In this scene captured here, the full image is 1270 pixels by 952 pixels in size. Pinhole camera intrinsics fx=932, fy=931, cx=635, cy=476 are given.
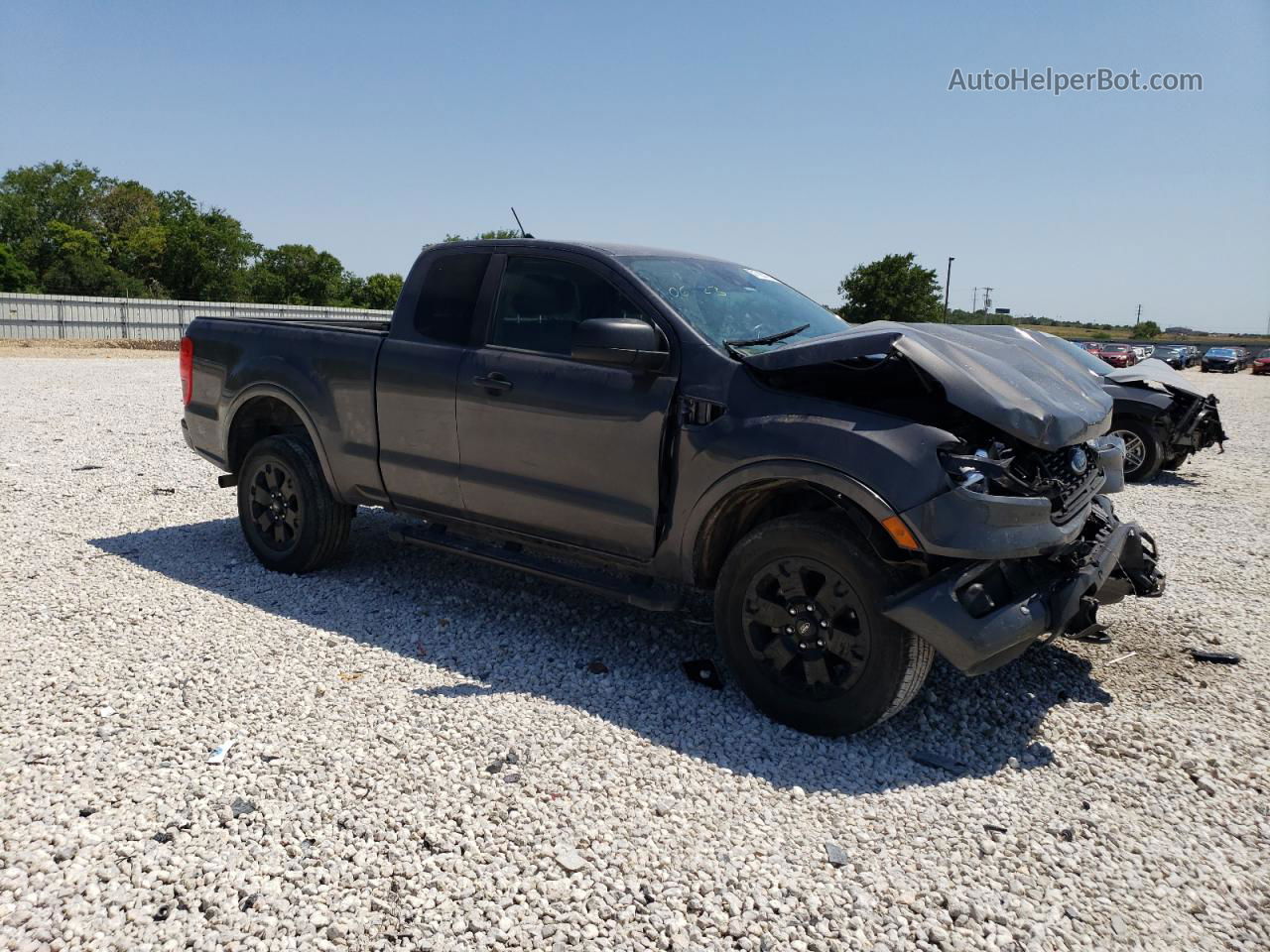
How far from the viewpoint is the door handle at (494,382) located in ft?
15.1

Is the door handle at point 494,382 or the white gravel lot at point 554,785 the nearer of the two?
the white gravel lot at point 554,785

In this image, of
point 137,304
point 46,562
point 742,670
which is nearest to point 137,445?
point 46,562

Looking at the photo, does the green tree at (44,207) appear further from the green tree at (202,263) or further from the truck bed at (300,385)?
the truck bed at (300,385)

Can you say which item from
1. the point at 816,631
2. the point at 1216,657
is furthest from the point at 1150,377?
the point at 816,631

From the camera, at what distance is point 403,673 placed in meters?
4.34

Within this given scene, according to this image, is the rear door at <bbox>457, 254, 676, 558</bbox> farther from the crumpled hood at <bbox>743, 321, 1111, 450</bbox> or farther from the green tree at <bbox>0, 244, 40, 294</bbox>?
the green tree at <bbox>0, 244, 40, 294</bbox>

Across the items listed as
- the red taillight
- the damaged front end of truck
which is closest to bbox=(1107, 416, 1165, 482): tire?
the damaged front end of truck

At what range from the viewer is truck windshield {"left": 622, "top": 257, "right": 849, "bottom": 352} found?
4.32 metres

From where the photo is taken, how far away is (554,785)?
11.1 ft

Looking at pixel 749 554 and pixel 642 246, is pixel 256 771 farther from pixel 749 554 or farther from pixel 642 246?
pixel 642 246

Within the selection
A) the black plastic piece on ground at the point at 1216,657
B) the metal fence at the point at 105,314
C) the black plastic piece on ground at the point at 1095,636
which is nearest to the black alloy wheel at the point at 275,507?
the black plastic piece on ground at the point at 1095,636

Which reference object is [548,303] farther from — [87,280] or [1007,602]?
[87,280]

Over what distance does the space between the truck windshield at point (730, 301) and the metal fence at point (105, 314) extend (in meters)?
29.5

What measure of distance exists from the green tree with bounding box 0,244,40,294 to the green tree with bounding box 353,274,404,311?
20.9 m
